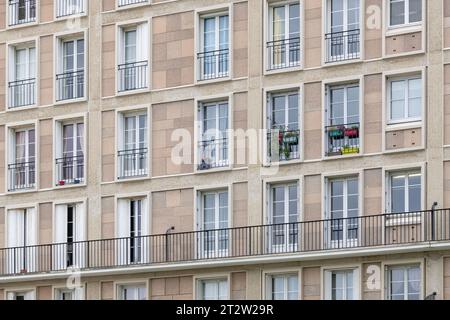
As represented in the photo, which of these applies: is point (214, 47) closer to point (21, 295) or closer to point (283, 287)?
point (283, 287)

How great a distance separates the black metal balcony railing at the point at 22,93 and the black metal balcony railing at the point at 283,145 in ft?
30.4

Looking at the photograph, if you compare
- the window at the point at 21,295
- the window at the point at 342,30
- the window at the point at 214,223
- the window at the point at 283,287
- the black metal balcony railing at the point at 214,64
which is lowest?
the window at the point at 21,295

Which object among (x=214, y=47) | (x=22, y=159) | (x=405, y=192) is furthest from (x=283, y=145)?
(x=22, y=159)

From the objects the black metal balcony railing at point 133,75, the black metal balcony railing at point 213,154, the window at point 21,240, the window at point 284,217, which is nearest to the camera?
the window at point 284,217

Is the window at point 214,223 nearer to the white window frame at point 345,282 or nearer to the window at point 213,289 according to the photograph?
the window at point 213,289

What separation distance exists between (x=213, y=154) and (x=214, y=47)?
129 inches

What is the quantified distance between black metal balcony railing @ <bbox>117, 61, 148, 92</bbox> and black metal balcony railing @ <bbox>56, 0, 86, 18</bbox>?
2.63 m

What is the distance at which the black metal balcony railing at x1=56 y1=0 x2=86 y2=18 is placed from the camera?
181 feet

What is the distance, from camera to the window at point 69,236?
177 ft

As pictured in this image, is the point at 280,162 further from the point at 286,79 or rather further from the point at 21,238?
the point at 21,238

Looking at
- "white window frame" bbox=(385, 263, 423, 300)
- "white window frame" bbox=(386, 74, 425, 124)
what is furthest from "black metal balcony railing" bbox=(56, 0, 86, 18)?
"white window frame" bbox=(385, 263, 423, 300)

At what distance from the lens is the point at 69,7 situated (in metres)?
55.3

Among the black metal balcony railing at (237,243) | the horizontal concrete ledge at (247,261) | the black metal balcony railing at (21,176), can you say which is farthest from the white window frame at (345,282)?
the black metal balcony railing at (21,176)

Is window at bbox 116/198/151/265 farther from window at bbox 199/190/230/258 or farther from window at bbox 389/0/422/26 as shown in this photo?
window at bbox 389/0/422/26
